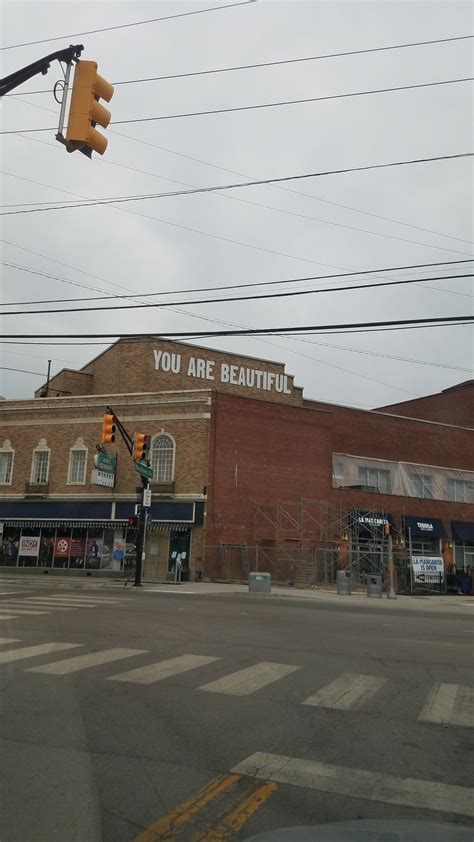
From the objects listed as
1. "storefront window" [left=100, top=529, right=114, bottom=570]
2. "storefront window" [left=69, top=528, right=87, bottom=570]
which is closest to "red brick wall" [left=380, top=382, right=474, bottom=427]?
"storefront window" [left=100, top=529, right=114, bottom=570]

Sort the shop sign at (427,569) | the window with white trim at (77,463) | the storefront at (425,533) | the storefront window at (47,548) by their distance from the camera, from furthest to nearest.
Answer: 1. the storefront at (425,533)
2. the window with white trim at (77,463)
3. the storefront window at (47,548)
4. the shop sign at (427,569)

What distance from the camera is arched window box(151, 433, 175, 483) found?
118ft

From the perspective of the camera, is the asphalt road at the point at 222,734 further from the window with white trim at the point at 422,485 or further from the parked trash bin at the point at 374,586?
the window with white trim at the point at 422,485

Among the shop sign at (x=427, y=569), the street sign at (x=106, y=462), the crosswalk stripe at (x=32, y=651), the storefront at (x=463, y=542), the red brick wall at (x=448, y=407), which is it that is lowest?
the crosswalk stripe at (x=32, y=651)

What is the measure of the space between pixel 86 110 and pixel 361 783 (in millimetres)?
7808

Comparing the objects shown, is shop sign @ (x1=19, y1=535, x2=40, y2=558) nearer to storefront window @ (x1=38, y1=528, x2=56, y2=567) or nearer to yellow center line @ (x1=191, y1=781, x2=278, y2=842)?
storefront window @ (x1=38, y1=528, x2=56, y2=567)

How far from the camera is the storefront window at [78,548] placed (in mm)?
37000

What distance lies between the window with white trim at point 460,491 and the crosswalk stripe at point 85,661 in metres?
40.5

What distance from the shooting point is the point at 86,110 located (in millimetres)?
8359

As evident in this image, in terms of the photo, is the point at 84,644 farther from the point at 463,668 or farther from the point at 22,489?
the point at 22,489

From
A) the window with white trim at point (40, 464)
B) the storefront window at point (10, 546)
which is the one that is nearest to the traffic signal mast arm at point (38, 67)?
the window with white trim at point (40, 464)

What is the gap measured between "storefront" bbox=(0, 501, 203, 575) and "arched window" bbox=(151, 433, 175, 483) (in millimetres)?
1596

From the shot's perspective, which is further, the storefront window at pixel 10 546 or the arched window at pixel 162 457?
the storefront window at pixel 10 546

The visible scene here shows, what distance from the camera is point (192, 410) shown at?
3594cm
